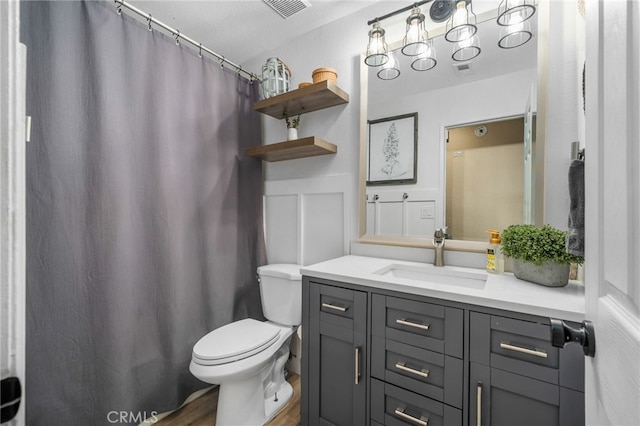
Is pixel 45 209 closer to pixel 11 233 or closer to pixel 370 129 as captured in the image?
pixel 11 233

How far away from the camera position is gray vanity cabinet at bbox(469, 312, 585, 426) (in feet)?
2.53

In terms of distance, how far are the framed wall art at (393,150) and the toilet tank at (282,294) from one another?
0.76 metres

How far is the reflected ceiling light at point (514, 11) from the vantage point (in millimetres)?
1162

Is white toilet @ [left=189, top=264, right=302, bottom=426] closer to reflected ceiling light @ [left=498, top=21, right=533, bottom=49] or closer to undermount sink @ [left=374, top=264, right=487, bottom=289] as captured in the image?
undermount sink @ [left=374, top=264, right=487, bottom=289]

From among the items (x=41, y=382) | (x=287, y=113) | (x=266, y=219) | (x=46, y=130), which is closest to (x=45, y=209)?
(x=46, y=130)

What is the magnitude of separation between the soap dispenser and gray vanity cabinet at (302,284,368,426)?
593 mm

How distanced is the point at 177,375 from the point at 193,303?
15.2 inches

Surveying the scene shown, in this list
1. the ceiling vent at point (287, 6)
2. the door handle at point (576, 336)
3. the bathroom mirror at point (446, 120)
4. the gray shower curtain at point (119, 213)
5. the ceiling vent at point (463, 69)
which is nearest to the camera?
the door handle at point (576, 336)

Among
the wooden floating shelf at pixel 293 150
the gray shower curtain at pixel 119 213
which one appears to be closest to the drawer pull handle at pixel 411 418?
the gray shower curtain at pixel 119 213

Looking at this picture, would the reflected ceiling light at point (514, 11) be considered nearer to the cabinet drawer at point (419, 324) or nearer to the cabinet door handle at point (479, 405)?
the cabinet drawer at point (419, 324)

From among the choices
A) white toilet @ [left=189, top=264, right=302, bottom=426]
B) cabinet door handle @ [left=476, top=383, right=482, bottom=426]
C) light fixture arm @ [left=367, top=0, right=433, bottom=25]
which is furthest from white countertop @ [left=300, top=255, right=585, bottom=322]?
light fixture arm @ [left=367, top=0, right=433, bottom=25]

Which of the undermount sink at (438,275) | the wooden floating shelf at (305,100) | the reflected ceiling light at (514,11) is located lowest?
the undermount sink at (438,275)

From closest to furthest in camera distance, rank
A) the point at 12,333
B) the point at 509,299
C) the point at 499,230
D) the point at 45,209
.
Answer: the point at 12,333
the point at 509,299
the point at 45,209
the point at 499,230

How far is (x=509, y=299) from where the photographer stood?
853 mm
